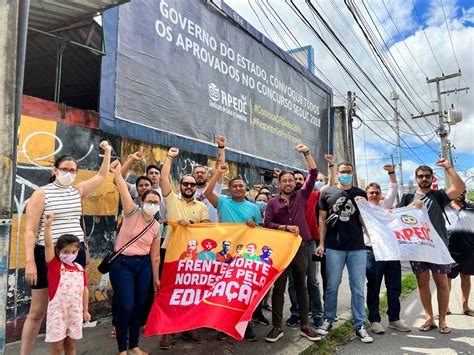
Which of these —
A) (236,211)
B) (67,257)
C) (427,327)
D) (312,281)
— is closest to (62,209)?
(67,257)

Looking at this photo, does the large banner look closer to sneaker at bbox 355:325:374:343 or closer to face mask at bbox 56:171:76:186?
face mask at bbox 56:171:76:186

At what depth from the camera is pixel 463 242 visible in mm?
5559

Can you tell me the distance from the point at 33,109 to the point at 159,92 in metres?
2.26

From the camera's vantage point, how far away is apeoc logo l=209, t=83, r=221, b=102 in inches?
300

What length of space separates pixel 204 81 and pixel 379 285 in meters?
4.98

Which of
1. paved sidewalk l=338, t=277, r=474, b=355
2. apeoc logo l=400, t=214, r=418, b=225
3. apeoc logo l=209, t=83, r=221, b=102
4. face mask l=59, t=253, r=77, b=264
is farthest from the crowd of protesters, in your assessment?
apeoc logo l=209, t=83, r=221, b=102

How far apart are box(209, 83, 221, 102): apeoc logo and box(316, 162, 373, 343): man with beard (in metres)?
3.97

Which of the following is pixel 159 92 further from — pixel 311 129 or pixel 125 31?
pixel 311 129

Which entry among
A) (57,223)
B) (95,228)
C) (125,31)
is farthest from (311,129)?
(57,223)

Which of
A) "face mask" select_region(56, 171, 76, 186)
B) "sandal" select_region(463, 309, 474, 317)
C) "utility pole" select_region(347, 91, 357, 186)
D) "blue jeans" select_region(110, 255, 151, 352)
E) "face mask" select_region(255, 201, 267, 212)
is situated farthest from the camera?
"utility pole" select_region(347, 91, 357, 186)

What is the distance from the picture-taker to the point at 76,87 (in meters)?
8.63

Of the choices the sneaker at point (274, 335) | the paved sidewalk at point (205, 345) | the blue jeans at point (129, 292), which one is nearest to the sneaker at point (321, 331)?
the paved sidewalk at point (205, 345)

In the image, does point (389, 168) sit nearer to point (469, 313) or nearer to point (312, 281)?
point (312, 281)

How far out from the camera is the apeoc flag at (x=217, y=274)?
3400 mm
